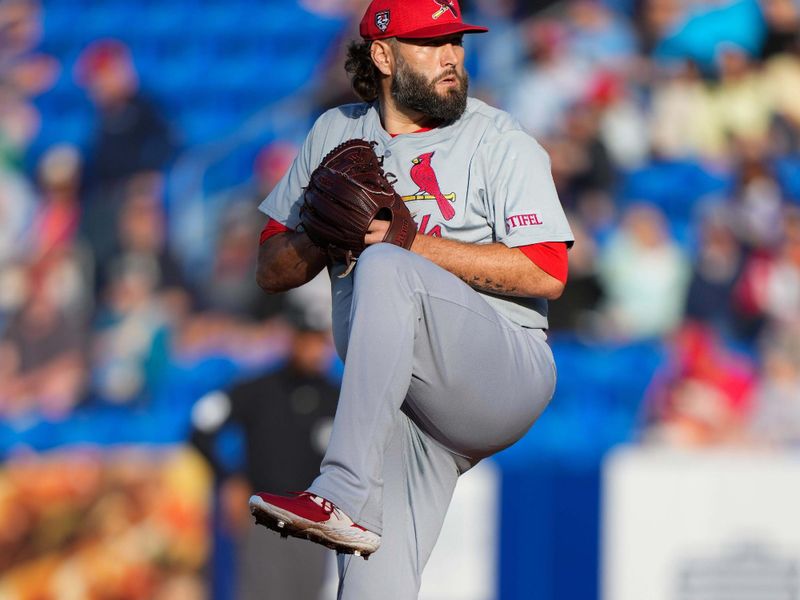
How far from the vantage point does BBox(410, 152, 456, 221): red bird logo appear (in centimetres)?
331

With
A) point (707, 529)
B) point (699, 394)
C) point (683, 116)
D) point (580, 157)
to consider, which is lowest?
point (707, 529)

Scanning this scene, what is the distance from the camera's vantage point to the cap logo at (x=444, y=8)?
3.33m

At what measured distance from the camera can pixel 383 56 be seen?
3461mm

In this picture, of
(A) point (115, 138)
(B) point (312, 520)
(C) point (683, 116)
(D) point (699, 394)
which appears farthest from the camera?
(A) point (115, 138)

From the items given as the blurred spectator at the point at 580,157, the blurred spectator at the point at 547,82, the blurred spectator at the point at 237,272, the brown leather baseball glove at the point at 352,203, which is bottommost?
the blurred spectator at the point at 237,272

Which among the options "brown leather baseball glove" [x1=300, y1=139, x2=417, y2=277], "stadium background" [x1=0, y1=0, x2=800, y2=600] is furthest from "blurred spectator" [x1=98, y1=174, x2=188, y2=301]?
"brown leather baseball glove" [x1=300, y1=139, x2=417, y2=277]

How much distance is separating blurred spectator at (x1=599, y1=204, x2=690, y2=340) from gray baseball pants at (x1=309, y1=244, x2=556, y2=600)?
176 inches

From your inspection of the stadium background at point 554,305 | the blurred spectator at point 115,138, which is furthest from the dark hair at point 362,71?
the blurred spectator at point 115,138

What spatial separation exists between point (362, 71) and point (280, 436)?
307 cm

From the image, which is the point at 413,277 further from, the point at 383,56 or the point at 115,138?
the point at 115,138

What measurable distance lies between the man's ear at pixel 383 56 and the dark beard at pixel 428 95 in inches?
1.6

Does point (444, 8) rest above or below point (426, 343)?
above

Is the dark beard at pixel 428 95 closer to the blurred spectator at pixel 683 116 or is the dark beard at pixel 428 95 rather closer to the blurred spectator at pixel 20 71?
the blurred spectator at pixel 683 116

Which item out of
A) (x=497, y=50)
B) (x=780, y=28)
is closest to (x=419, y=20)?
(x=497, y=50)
